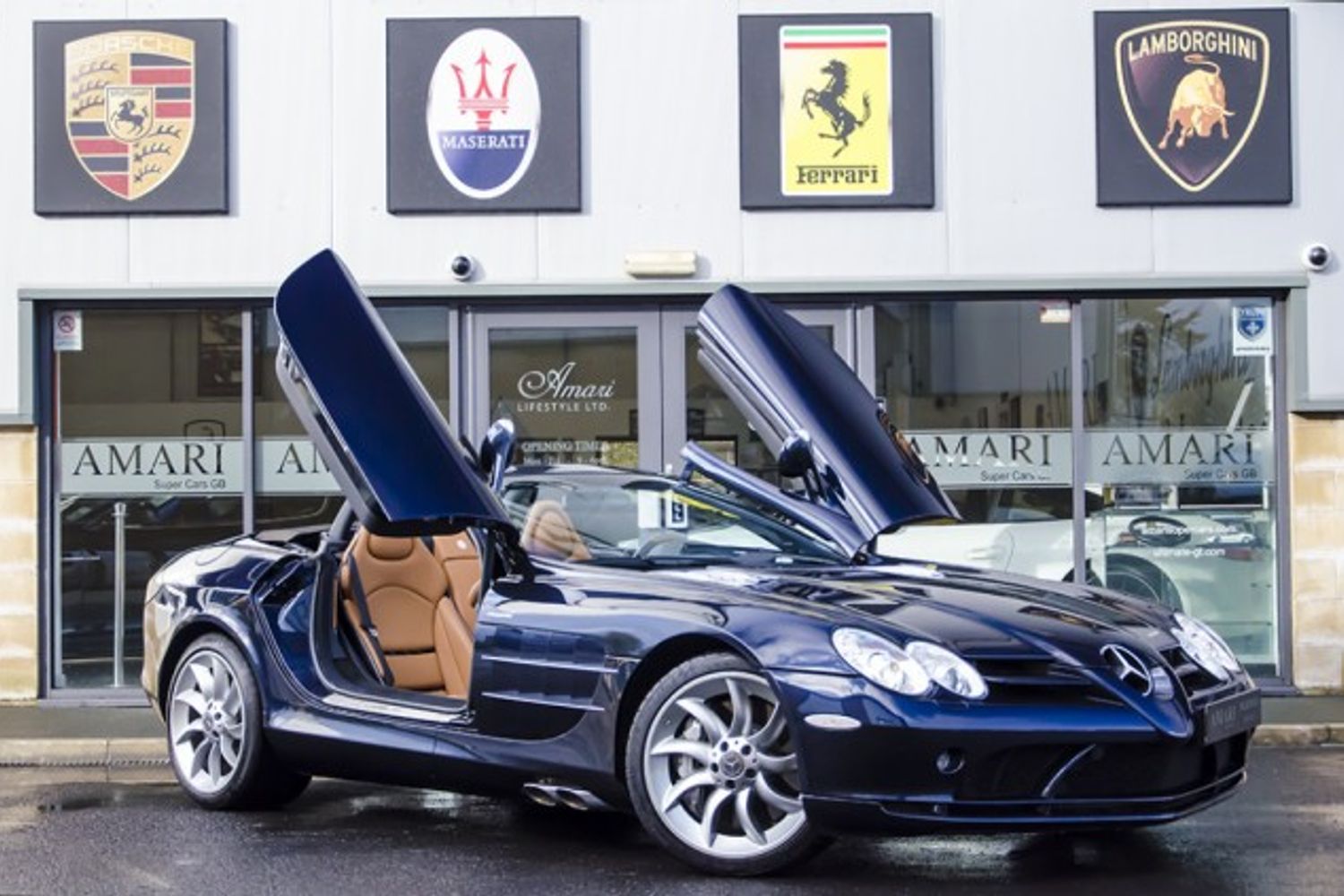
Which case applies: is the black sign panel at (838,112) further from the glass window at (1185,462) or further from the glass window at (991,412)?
the glass window at (1185,462)

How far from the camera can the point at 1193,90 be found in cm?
1147

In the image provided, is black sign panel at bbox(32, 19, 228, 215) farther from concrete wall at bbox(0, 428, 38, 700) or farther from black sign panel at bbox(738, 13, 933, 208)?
black sign panel at bbox(738, 13, 933, 208)

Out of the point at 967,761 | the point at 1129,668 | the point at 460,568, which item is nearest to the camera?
the point at 967,761

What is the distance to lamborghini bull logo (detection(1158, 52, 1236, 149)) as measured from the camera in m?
11.4

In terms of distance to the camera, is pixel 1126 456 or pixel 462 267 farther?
pixel 1126 456

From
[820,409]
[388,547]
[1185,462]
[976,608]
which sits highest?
[820,409]

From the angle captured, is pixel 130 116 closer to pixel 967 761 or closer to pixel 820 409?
pixel 820 409

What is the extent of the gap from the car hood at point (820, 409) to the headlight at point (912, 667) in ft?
4.42

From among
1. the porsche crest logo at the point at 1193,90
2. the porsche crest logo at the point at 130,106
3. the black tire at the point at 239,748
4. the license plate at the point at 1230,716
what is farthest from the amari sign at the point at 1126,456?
the license plate at the point at 1230,716

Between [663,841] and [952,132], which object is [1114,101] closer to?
[952,132]

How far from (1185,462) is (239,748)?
653 centimetres

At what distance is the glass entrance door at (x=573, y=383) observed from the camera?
11.6 meters

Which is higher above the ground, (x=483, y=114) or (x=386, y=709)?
(x=483, y=114)

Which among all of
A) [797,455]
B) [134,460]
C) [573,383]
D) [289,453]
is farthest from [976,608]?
[134,460]
